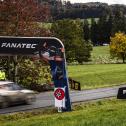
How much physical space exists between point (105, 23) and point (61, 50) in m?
134

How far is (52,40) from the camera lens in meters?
18.9

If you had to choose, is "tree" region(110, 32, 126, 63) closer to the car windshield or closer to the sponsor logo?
the car windshield

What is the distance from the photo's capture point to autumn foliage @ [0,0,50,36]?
115ft

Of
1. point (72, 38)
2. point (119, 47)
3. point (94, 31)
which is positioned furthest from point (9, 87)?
point (94, 31)

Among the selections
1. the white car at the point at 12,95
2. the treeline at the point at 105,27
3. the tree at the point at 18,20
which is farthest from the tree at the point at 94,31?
the white car at the point at 12,95

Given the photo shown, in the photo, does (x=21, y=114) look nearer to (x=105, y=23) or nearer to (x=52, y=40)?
(x=52, y=40)

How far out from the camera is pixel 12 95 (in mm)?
23859

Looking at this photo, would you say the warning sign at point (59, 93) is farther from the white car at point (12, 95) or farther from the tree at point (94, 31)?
the tree at point (94, 31)

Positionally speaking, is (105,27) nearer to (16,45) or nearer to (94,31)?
(94,31)

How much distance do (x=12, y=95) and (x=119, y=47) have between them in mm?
95774

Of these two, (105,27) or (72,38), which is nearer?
(72,38)

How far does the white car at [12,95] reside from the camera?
916 inches

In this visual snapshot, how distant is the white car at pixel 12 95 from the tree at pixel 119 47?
92469 millimetres

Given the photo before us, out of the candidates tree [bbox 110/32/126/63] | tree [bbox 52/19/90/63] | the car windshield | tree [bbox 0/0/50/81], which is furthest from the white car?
tree [bbox 110/32/126/63]
